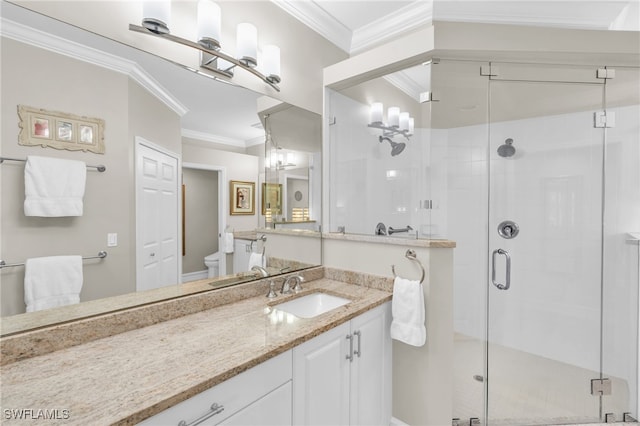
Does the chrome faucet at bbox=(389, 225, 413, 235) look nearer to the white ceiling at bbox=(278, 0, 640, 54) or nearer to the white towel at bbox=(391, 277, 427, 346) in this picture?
the white towel at bbox=(391, 277, 427, 346)

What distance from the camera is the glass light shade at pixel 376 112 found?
223cm

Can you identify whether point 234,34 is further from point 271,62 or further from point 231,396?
point 231,396

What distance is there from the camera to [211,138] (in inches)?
60.1

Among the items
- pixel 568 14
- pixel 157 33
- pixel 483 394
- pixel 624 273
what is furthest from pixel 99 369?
pixel 568 14

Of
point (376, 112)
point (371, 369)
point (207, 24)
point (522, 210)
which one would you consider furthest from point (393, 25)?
point (371, 369)

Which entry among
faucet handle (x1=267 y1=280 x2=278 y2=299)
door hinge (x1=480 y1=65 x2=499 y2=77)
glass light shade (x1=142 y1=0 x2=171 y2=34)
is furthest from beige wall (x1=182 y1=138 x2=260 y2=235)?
door hinge (x1=480 y1=65 x2=499 y2=77)

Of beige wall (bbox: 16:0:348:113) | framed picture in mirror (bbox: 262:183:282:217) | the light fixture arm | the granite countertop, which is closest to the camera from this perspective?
the granite countertop

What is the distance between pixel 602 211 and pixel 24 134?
3.22 meters

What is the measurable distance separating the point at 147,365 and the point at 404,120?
2.12 m

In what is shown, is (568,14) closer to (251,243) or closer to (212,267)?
(251,243)

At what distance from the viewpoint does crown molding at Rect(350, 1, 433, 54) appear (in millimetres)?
2019

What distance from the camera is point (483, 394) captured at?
1.97 m

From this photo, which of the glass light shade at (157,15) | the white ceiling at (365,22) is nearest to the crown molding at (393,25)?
the white ceiling at (365,22)

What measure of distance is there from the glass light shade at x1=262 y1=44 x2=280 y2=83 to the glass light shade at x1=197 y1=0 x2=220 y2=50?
39 centimetres
